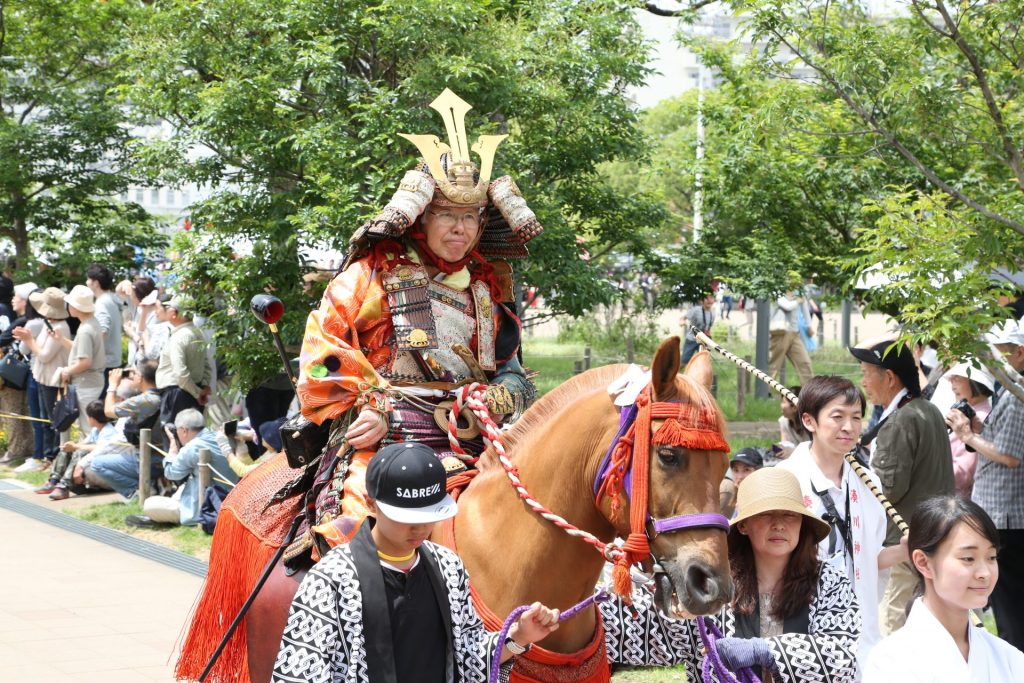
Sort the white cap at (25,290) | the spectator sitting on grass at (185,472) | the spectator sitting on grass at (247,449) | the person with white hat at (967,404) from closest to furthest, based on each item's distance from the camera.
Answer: the person with white hat at (967,404), the spectator sitting on grass at (247,449), the spectator sitting on grass at (185,472), the white cap at (25,290)

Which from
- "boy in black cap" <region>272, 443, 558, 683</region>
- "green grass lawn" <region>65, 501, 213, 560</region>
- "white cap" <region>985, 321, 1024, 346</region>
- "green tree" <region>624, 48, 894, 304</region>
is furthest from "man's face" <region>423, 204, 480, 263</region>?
"green tree" <region>624, 48, 894, 304</region>

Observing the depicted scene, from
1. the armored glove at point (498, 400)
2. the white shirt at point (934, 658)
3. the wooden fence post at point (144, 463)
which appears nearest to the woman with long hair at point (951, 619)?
the white shirt at point (934, 658)

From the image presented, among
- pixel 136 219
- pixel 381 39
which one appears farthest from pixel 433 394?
pixel 136 219

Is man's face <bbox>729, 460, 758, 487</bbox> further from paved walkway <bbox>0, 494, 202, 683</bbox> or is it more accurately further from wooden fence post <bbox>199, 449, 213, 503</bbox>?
wooden fence post <bbox>199, 449, 213, 503</bbox>

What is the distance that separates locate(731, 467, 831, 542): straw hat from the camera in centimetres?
408

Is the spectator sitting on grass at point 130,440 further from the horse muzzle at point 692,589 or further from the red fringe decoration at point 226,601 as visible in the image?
the horse muzzle at point 692,589

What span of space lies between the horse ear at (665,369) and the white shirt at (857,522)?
1.37m

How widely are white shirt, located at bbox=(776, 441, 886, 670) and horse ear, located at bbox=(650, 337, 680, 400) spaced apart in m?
1.37

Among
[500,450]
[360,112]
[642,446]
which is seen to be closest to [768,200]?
[360,112]

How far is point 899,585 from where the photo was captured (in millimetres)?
7066

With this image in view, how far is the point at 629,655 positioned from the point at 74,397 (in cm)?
1037

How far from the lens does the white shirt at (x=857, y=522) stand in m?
4.99

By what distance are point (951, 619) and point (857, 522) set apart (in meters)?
1.85

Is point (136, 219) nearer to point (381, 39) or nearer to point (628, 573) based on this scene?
point (381, 39)
